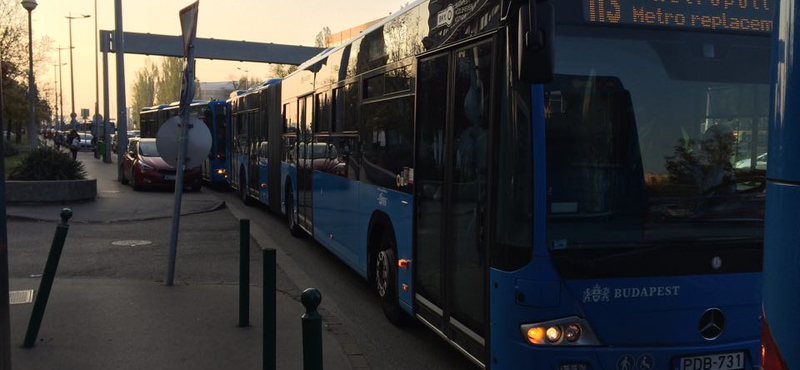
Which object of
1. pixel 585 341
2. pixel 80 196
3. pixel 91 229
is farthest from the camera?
pixel 80 196

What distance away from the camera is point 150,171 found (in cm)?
2186

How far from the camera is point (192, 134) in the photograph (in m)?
8.08

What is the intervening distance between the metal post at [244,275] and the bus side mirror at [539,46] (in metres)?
3.44

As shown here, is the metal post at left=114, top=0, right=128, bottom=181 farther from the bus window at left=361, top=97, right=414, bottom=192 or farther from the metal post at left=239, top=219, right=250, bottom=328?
the metal post at left=239, top=219, right=250, bottom=328

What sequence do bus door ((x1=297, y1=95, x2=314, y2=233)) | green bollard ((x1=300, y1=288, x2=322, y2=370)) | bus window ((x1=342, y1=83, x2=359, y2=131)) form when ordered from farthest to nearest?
bus door ((x1=297, y1=95, x2=314, y2=233)) < bus window ((x1=342, y1=83, x2=359, y2=131)) < green bollard ((x1=300, y1=288, x2=322, y2=370))

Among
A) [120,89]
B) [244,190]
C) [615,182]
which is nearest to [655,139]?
[615,182]

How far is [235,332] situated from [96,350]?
1.13 meters

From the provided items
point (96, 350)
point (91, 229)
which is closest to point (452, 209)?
point (96, 350)

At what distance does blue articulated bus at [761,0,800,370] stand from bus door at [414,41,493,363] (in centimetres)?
235

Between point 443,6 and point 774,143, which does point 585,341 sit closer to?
point 774,143

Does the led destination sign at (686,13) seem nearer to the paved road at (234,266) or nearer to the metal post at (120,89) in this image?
the paved road at (234,266)

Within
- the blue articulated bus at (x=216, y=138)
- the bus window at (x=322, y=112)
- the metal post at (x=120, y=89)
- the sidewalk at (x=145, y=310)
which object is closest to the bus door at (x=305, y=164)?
the bus window at (x=322, y=112)

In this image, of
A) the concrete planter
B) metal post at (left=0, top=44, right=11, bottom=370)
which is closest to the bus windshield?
metal post at (left=0, top=44, right=11, bottom=370)

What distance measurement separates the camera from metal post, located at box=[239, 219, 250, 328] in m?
6.44
